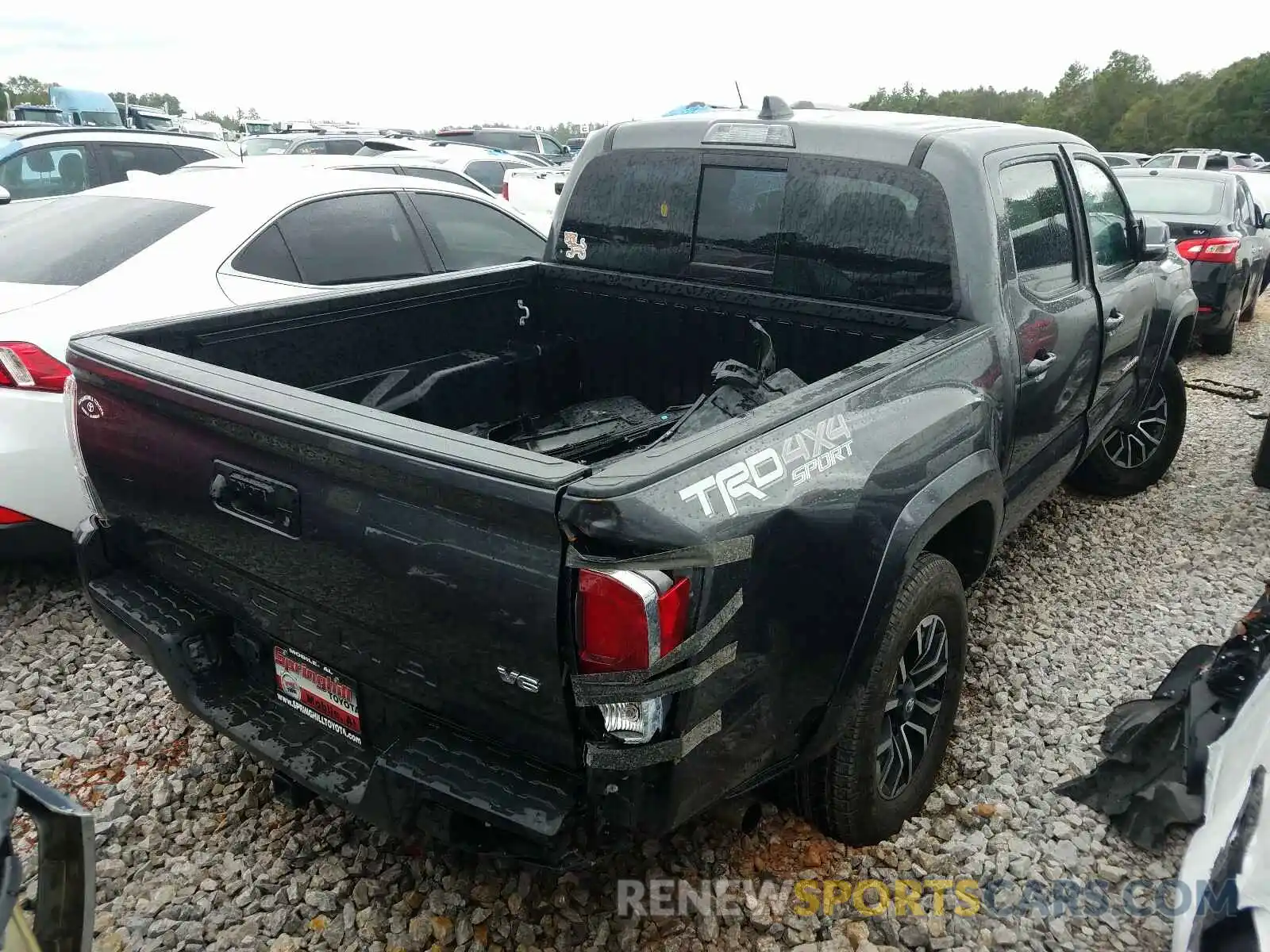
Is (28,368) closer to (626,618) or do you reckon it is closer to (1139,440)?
(626,618)

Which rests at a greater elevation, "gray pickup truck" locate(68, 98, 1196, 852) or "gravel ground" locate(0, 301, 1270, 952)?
"gray pickup truck" locate(68, 98, 1196, 852)

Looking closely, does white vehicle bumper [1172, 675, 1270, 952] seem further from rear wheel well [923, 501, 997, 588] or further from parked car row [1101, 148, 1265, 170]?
parked car row [1101, 148, 1265, 170]

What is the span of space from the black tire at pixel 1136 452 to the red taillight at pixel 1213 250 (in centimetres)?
347

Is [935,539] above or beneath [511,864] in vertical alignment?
above

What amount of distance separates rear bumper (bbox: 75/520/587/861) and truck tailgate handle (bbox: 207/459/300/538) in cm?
40

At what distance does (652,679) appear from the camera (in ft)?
5.60

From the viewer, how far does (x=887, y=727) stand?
2.57 m

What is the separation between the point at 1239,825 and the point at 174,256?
172 inches

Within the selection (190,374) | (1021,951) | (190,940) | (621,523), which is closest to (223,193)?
(190,374)

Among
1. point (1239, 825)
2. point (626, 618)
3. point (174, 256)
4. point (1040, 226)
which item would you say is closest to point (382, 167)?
point (174, 256)

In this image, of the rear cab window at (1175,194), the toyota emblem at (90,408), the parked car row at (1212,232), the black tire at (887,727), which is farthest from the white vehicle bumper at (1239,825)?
the rear cab window at (1175,194)

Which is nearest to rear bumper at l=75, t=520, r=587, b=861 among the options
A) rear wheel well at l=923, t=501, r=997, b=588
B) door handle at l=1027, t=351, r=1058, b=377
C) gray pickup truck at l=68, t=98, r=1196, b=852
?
gray pickup truck at l=68, t=98, r=1196, b=852

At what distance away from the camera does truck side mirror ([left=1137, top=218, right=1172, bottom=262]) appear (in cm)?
424

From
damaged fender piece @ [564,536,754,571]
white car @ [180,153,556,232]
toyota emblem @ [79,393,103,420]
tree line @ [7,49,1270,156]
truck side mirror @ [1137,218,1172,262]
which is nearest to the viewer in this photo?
damaged fender piece @ [564,536,754,571]
